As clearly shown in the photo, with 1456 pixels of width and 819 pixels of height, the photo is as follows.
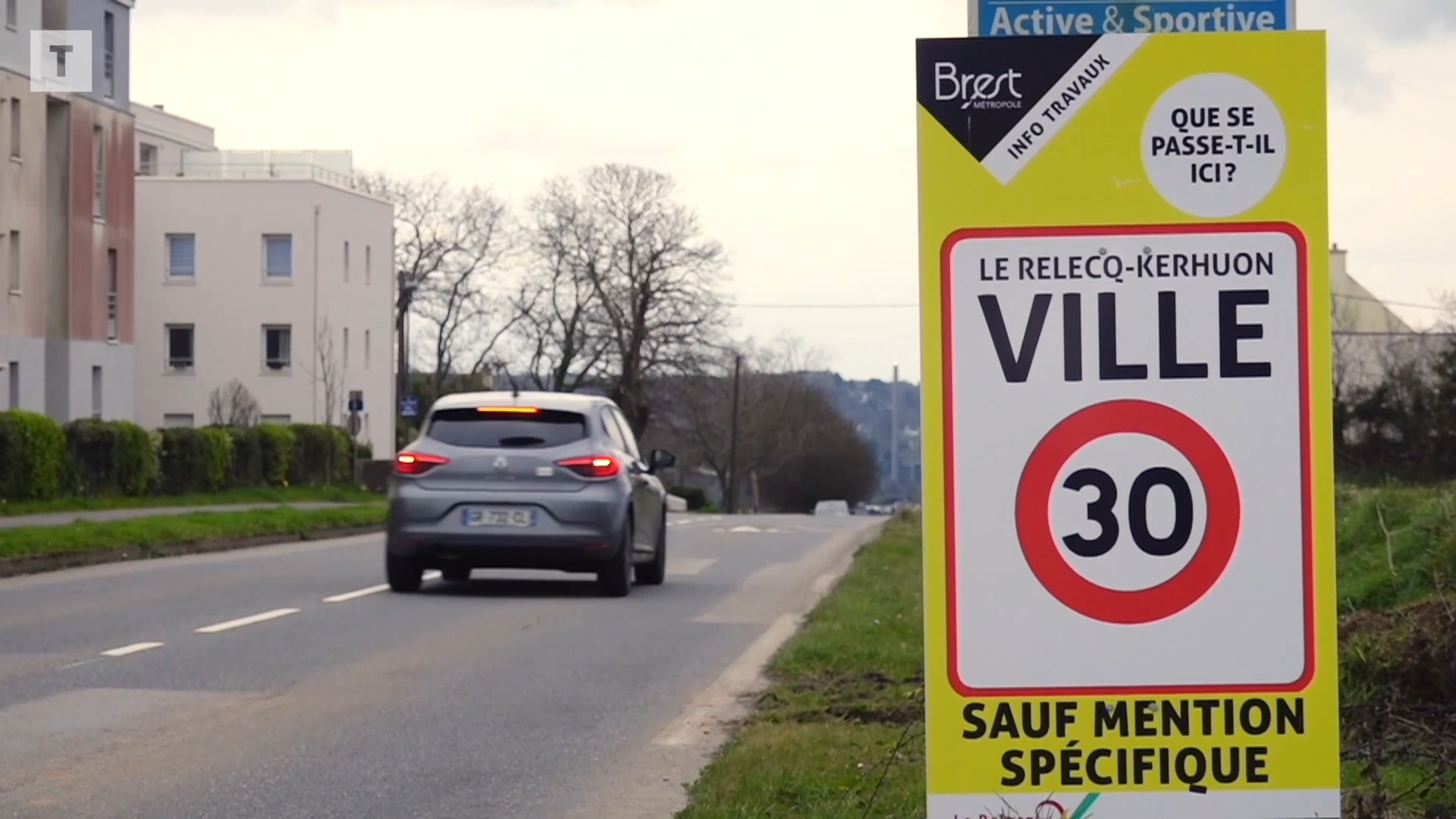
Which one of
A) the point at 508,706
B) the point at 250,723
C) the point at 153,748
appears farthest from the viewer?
the point at 508,706

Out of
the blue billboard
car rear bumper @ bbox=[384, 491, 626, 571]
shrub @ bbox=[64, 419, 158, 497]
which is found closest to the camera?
the blue billboard

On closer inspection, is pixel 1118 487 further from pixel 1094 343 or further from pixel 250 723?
pixel 250 723

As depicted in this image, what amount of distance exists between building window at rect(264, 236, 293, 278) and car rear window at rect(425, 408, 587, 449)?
53723 millimetres

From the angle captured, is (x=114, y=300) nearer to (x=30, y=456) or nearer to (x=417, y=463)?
(x=30, y=456)

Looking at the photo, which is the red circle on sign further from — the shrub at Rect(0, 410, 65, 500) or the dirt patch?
the shrub at Rect(0, 410, 65, 500)

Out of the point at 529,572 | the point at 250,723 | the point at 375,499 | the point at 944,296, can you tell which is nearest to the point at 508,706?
the point at 250,723

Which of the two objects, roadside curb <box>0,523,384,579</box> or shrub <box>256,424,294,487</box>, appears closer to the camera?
roadside curb <box>0,523,384,579</box>

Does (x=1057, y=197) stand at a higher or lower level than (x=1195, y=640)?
higher

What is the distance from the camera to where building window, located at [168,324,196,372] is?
69.0 meters

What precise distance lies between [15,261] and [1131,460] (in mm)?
43830

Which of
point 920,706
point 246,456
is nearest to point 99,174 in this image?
point 246,456

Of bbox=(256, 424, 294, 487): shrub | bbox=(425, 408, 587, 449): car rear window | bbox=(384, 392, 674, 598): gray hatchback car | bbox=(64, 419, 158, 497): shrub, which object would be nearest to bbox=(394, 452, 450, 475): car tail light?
bbox=(384, 392, 674, 598): gray hatchback car

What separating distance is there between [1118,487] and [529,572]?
55.5ft

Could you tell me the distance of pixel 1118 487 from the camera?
336 cm
